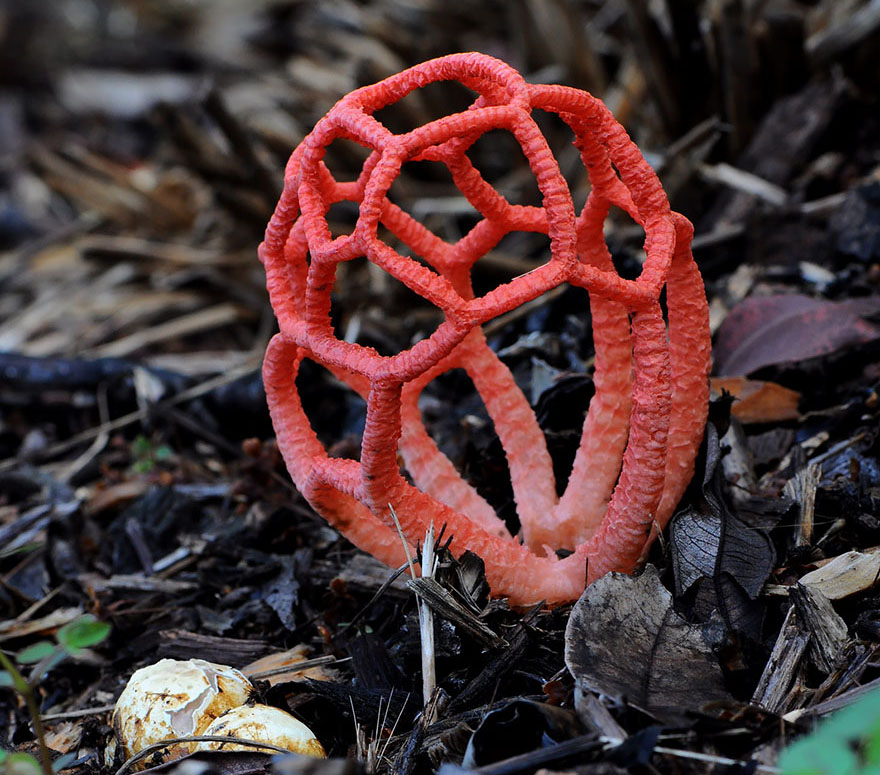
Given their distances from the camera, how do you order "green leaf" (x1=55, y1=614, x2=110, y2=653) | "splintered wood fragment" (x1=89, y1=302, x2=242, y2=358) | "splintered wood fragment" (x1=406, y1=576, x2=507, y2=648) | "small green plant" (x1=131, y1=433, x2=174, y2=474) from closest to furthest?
"green leaf" (x1=55, y1=614, x2=110, y2=653)
"splintered wood fragment" (x1=406, y1=576, x2=507, y2=648)
"small green plant" (x1=131, y1=433, x2=174, y2=474)
"splintered wood fragment" (x1=89, y1=302, x2=242, y2=358)

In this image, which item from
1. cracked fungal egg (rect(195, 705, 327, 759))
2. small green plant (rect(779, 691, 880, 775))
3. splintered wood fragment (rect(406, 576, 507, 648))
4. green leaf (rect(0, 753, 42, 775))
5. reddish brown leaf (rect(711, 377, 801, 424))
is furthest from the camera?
reddish brown leaf (rect(711, 377, 801, 424))

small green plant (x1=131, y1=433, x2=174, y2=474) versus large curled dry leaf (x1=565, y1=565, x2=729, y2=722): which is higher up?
small green plant (x1=131, y1=433, x2=174, y2=474)

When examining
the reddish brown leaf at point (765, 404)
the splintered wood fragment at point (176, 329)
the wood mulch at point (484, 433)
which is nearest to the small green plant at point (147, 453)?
the wood mulch at point (484, 433)

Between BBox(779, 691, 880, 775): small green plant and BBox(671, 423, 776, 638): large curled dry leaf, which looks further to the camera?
BBox(671, 423, 776, 638): large curled dry leaf

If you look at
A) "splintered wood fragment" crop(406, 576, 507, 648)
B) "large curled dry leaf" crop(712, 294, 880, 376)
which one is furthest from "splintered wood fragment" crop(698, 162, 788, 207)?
"splintered wood fragment" crop(406, 576, 507, 648)

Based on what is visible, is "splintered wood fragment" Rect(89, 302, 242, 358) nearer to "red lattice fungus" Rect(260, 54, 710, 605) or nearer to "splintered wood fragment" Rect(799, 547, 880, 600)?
"red lattice fungus" Rect(260, 54, 710, 605)

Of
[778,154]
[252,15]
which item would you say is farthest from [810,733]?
[252,15]

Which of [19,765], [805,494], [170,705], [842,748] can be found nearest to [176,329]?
[170,705]
